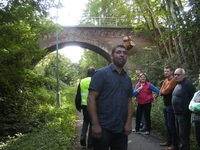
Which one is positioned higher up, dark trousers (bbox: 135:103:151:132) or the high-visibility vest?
the high-visibility vest

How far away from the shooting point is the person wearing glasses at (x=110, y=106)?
291 cm

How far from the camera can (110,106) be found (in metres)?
2.95

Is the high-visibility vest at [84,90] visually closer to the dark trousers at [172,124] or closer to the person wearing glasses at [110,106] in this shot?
the dark trousers at [172,124]

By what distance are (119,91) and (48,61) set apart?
26896 mm

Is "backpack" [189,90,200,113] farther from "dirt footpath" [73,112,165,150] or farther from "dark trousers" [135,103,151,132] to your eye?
"dark trousers" [135,103,151,132]

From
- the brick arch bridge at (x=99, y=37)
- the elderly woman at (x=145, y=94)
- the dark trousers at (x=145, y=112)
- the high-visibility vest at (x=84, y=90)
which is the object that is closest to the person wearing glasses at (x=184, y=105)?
the high-visibility vest at (x=84, y=90)

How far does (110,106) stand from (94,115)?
0.78 ft

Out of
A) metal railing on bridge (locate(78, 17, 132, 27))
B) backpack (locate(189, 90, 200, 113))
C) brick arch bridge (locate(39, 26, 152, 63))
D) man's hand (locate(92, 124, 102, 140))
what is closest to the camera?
man's hand (locate(92, 124, 102, 140))

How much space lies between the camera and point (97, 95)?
2.94m

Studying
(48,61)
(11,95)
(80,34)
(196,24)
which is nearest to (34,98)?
(11,95)

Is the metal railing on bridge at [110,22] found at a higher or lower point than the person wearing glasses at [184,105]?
higher

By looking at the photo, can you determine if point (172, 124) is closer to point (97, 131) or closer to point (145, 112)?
point (145, 112)

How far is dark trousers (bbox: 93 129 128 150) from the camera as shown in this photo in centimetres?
292

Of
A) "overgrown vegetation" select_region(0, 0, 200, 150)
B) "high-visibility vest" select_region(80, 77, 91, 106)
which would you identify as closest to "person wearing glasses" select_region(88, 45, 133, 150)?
"overgrown vegetation" select_region(0, 0, 200, 150)
